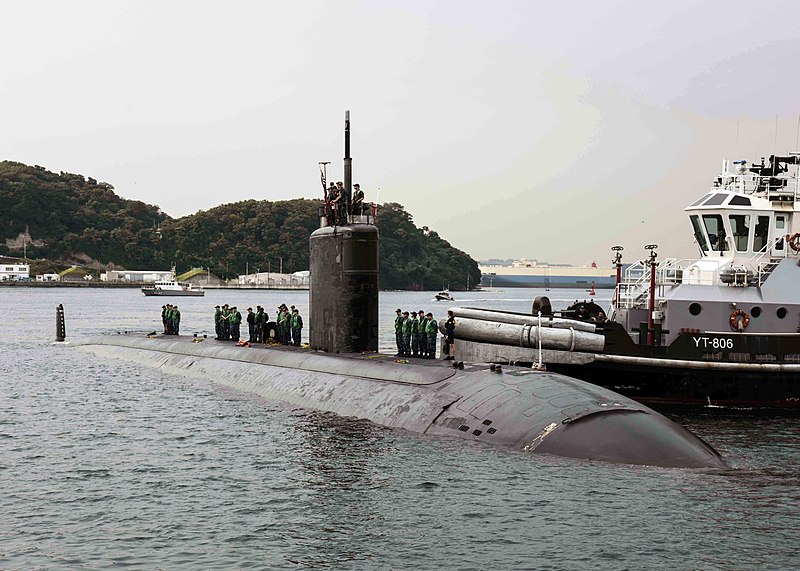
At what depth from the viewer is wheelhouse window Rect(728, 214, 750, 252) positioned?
31.2m

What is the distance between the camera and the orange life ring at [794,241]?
3047 cm

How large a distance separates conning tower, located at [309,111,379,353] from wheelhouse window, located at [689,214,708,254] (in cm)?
1299

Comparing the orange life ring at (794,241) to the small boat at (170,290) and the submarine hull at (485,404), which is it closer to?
the submarine hull at (485,404)

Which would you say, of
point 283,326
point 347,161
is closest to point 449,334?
point 347,161

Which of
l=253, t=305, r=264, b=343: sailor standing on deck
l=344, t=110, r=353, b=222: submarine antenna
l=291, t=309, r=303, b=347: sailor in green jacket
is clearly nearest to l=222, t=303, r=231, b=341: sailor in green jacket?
l=253, t=305, r=264, b=343: sailor standing on deck

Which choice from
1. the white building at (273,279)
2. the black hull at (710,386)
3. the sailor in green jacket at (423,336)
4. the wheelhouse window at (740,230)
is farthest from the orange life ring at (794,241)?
the white building at (273,279)

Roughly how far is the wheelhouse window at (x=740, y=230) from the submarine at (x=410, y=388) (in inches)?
509

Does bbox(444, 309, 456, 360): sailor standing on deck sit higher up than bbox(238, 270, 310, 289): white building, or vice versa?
bbox(238, 270, 310, 289): white building

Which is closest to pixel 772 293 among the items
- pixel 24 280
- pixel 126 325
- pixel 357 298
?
pixel 357 298

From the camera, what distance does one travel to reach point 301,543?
13.7 meters

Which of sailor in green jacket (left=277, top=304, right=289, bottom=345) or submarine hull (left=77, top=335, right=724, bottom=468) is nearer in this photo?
submarine hull (left=77, top=335, right=724, bottom=468)

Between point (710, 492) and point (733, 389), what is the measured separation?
1348 centimetres

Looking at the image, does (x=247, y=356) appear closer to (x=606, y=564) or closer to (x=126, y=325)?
(x=606, y=564)

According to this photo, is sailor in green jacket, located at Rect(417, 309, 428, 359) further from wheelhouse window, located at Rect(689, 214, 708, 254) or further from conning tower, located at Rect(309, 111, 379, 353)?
wheelhouse window, located at Rect(689, 214, 708, 254)
